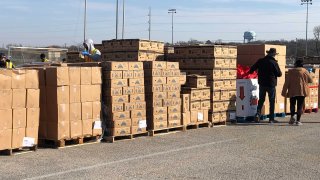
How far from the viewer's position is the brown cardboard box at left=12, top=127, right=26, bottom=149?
29.6ft

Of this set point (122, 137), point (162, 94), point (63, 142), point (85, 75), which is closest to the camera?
point (63, 142)

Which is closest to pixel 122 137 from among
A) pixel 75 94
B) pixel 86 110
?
pixel 86 110

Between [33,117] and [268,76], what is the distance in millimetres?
7568

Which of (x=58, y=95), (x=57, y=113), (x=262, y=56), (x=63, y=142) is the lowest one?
(x=63, y=142)

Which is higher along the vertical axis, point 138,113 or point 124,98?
point 124,98

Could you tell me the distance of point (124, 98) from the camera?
35.9 ft

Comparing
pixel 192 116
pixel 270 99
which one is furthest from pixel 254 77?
pixel 192 116

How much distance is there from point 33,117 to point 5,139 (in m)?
0.75

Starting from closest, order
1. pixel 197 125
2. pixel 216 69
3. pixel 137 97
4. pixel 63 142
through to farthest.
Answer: pixel 63 142 → pixel 137 97 → pixel 197 125 → pixel 216 69

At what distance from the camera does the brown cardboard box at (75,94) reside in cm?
992

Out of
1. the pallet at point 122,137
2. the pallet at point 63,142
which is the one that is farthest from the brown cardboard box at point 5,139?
the pallet at point 122,137

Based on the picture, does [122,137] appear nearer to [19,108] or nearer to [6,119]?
[19,108]

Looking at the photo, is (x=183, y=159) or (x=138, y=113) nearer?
(x=183, y=159)

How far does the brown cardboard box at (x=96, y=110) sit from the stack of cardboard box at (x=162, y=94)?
1.57m
